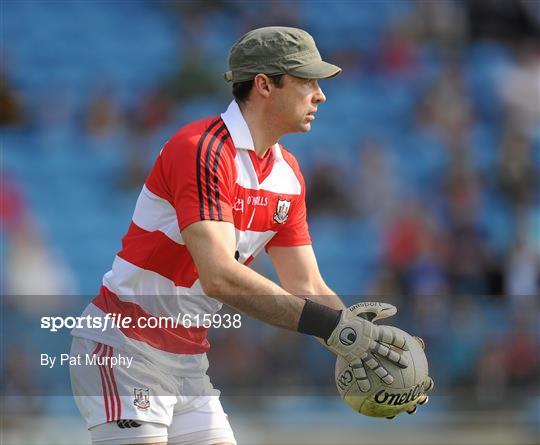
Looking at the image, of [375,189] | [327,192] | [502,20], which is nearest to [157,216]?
[327,192]

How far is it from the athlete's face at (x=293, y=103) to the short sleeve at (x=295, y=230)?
0.33 m

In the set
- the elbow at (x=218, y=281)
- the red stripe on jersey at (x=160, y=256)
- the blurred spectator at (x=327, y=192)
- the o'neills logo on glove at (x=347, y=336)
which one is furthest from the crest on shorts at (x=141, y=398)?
the blurred spectator at (x=327, y=192)

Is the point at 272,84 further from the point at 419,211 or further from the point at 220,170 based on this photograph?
the point at 419,211

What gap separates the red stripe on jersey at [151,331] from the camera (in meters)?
4.11

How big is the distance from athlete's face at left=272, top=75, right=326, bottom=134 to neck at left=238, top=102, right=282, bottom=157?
0.05 meters

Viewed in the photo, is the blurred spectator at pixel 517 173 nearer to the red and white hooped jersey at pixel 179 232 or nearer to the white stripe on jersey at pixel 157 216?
the red and white hooped jersey at pixel 179 232

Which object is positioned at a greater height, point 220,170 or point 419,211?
point 419,211

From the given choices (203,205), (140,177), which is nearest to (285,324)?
(203,205)

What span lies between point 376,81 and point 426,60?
0.56m

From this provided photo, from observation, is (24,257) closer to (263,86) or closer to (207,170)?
(263,86)

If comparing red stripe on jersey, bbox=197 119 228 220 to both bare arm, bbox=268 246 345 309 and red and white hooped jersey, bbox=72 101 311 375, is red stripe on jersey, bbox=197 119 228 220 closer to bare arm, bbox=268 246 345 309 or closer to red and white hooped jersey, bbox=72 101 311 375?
red and white hooped jersey, bbox=72 101 311 375

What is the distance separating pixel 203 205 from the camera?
380cm

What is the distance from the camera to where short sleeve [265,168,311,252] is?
4.43 m

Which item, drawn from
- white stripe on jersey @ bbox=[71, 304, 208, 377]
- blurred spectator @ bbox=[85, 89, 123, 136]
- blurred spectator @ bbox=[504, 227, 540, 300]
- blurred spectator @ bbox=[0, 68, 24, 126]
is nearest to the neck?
white stripe on jersey @ bbox=[71, 304, 208, 377]
